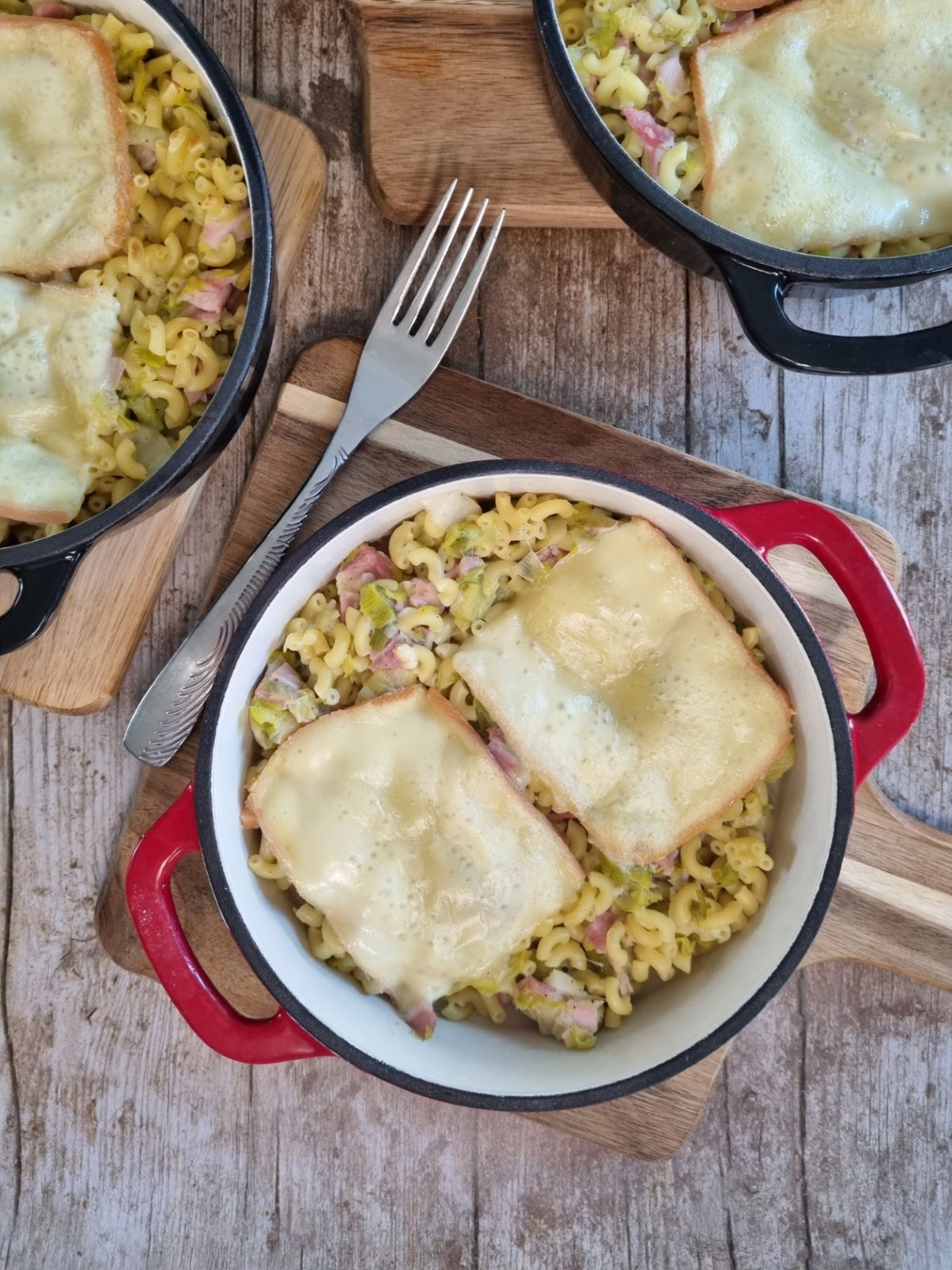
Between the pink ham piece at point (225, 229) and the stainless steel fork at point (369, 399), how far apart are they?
259 millimetres

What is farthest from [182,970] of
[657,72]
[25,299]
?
[657,72]

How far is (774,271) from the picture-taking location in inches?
56.4

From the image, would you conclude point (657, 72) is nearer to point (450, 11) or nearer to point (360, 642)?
point (450, 11)

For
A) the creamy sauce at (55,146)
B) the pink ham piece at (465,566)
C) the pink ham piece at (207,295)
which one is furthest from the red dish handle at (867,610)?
the creamy sauce at (55,146)

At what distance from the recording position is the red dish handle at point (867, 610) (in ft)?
4.90

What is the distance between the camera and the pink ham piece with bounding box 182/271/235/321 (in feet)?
5.33

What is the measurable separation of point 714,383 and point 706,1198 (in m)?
1.54

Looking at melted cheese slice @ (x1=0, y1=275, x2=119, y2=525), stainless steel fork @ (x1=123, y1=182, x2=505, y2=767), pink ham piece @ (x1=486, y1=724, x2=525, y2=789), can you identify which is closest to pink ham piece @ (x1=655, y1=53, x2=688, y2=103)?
Result: stainless steel fork @ (x1=123, y1=182, x2=505, y2=767)

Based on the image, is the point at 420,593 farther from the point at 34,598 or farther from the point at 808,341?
the point at 808,341

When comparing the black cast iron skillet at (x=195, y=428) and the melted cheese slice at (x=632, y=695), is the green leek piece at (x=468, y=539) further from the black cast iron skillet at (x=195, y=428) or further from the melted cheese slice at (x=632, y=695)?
the black cast iron skillet at (x=195, y=428)

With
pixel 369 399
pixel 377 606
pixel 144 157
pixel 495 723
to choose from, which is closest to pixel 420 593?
pixel 377 606

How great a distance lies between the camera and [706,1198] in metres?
1.99

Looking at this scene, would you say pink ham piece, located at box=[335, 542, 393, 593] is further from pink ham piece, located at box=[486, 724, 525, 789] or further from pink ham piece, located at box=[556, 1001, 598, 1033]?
pink ham piece, located at box=[556, 1001, 598, 1033]

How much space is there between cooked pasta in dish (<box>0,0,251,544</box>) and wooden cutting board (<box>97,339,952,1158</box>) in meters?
0.19
